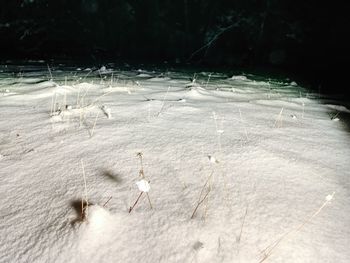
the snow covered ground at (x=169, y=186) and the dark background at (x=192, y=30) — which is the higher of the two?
the dark background at (x=192, y=30)

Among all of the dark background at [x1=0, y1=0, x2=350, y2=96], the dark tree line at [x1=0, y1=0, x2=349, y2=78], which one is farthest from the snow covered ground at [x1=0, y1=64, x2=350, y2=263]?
the dark tree line at [x1=0, y1=0, x2=349, y2=78]

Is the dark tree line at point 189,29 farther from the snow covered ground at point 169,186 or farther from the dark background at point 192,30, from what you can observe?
the snow covered ground at point 169,186

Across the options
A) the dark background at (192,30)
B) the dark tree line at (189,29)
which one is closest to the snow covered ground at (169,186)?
the dark background at (192,30)

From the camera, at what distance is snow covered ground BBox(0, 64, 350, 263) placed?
1.02 m

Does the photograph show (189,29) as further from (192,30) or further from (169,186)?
(169,186)

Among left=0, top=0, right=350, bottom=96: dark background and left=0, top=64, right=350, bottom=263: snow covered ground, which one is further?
left=0, top=0, right=350, bottom=96: dark background

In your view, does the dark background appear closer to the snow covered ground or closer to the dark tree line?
the dark tree line

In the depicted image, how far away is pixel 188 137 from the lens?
189 cm

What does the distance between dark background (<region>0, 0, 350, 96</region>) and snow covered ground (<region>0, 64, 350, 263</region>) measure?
8.66m

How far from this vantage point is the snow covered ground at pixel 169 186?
102 cm

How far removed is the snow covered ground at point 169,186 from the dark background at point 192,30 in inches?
341


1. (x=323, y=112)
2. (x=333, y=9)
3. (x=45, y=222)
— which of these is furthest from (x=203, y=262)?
(x=333, y=9)

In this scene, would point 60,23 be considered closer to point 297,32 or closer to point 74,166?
point 297,32

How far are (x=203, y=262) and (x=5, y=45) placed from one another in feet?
38.3
